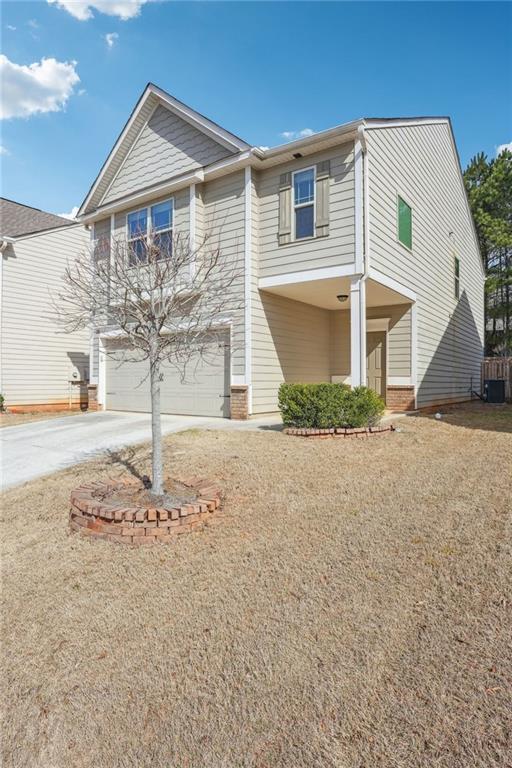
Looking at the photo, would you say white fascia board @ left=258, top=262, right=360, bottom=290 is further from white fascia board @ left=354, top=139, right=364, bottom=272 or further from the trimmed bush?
the trimmed bush

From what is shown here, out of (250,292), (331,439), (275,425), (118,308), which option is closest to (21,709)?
(118,308)

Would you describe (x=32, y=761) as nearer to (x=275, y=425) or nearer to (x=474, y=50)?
(x=275, y=425)

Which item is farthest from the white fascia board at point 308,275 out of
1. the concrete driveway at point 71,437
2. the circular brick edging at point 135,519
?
the circular brick edging at point 135,519

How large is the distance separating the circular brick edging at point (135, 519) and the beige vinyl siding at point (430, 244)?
Answer: 717 cm

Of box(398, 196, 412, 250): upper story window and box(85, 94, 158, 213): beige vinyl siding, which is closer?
box(398, 196, 412, 250): upper story window

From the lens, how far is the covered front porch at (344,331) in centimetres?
1080

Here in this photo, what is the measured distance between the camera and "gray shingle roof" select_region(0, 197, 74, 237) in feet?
52.4

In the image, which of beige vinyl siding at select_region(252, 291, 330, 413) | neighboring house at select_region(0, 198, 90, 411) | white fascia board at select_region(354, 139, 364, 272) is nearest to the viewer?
white fascia board at select_region(354, 139, 364, 272)

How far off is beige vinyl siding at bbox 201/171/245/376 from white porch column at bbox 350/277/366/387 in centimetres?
251

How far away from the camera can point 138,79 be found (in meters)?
11.9

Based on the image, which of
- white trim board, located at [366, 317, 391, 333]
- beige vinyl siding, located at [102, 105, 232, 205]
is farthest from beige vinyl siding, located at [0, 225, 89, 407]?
white trim board, located at [366, 317, 391, 333]

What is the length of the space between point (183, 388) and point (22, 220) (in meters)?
11.0

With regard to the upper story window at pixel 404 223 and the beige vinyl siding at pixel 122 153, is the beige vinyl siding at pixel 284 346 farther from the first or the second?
the beige vinyl siding at pixel 122 153

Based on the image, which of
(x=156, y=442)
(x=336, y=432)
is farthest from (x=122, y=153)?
(x=156, y=442)
